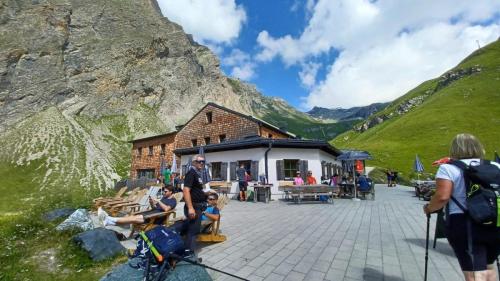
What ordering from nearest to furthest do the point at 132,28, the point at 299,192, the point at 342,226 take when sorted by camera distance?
1. the point at 342,226
2. the point at 299,192
3. the point at 132,28

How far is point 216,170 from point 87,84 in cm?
5603

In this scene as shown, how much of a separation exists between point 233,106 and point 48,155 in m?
59.4

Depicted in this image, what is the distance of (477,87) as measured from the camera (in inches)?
3900

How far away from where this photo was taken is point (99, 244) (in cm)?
575

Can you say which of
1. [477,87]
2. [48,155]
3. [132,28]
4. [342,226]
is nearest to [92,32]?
[132,28]

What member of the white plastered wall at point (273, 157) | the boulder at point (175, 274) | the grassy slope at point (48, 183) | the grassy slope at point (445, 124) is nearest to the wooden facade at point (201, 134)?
the white plastered wall at point (273, 157)

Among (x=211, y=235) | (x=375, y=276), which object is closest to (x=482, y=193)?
(x=375, y=276)

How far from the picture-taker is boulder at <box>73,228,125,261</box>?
5.59 m

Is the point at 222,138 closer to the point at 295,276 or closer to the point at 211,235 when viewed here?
the point at 211,235

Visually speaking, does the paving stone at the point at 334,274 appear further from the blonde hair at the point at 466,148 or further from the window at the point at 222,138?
the window at the point at 222,138

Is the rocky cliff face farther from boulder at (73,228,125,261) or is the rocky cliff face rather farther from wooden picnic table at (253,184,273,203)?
boulder at (73,228,125,261)

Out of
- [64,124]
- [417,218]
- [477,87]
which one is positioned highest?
[477,87]

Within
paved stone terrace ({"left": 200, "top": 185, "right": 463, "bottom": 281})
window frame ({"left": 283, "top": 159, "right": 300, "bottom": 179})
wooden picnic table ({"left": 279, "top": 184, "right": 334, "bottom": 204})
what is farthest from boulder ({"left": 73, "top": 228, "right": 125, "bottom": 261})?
window frame ({"left": 283, "top": 159, "right": 300, "bottom": 179})

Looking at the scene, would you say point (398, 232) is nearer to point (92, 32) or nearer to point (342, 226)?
point (342, 226)
